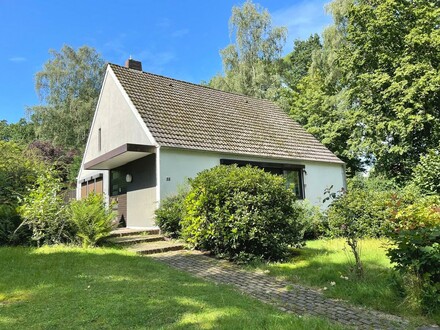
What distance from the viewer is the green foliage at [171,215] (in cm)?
1063

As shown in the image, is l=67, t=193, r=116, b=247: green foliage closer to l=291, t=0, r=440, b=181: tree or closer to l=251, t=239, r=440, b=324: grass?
l=251, t=239, r=440, b=324: grass

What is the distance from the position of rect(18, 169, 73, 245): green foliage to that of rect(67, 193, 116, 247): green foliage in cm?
29

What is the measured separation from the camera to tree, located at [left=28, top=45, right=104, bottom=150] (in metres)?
33.2

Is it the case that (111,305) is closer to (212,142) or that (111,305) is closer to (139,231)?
(139,231)

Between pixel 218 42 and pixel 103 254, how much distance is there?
28005 mm

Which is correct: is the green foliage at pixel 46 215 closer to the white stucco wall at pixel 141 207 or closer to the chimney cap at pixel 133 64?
the white stucco wall at pixel 141 207

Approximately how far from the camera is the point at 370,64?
1984 cm

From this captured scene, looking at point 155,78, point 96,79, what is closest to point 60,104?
point 96,79

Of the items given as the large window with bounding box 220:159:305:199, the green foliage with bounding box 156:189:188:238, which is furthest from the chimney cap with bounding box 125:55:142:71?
the green foliage with bounding box 156:189:188:238

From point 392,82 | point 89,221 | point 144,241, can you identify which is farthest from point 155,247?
point 392,82

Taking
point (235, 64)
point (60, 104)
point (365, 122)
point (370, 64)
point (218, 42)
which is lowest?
point (365, 122)

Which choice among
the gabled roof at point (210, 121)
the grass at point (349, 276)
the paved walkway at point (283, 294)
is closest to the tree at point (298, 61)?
the gabled roof at point (210, 121)

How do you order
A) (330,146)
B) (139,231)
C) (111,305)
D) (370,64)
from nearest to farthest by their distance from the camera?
(111,305) < (139,231) < (370,64) < (330,146)

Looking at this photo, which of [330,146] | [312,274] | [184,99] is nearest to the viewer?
[312,274]
